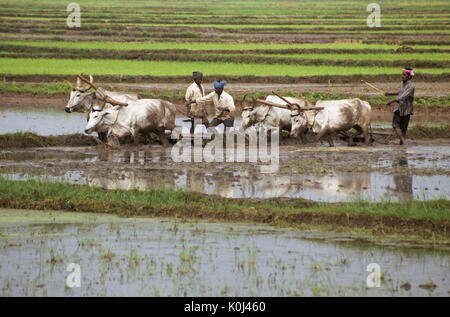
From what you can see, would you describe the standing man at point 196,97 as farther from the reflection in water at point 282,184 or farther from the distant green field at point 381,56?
the distant green field at point 381,56

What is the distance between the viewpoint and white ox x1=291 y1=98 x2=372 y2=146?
42.7 feet

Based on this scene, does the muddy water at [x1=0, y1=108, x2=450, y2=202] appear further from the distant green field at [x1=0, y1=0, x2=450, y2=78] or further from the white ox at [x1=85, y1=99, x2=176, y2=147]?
the distant green field at [x1=0, y1=0, x2=450, y2=78]

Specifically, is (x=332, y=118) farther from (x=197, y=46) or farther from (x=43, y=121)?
(x=197, y=46)

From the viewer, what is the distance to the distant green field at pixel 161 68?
22.4m

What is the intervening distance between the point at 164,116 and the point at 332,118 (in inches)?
120

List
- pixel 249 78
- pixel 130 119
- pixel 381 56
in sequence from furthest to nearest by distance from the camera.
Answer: pixel 381 56 → pixel 249 78 → pixel 130 119

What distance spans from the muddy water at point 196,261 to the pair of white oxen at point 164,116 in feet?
15.1

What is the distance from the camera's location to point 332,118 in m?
13.0

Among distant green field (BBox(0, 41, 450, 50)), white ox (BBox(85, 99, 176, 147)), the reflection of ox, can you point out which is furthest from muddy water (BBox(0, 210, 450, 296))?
distant green field (BBox(0, 41, 450, 50))

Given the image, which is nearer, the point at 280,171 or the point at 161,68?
the point at 280,171

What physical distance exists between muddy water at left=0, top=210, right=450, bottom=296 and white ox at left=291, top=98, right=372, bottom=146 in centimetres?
549

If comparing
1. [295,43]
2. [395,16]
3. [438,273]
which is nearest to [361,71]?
[295,43]

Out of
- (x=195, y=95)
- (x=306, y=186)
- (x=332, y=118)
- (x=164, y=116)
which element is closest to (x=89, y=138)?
(x=164, y=116)

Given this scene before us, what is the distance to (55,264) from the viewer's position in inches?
257
